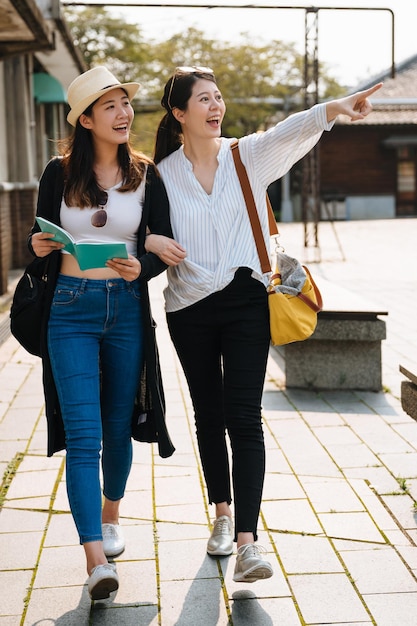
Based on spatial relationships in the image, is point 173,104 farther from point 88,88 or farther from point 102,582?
point 102,582

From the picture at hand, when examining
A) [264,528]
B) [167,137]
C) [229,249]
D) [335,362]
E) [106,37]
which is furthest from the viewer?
[106,37]

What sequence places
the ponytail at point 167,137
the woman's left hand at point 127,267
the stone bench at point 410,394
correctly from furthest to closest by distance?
the stone bench at point 410,394, the ponytail at point 167,137, the woman's left hand at point 127,267

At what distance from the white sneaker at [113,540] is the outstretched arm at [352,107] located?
1.88 metres

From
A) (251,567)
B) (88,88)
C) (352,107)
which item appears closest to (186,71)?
(88,88)

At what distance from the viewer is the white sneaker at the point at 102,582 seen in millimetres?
3254

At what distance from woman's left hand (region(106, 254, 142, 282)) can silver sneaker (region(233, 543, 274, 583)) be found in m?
1.09

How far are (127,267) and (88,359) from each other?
40 centimetres

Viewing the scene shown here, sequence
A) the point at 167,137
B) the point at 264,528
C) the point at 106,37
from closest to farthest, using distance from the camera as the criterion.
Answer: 1. the point at 167,137
2. the point at 264,528
3. the point at 106,37

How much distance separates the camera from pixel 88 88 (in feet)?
11.6

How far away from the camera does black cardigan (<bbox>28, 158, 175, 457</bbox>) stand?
3.51 metres

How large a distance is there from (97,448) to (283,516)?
1188mm

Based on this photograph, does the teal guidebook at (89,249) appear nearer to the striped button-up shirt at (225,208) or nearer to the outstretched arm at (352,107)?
the striped button-up shirt at (225,208)

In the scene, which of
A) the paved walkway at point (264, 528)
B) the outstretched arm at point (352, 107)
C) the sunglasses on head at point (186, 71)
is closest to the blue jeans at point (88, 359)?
the paved walkway at point (264, 528)

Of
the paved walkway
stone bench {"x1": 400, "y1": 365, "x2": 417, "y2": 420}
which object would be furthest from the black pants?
stone bench {"x1": 400, "y1": 365, "x2": 417, "y2": 420}
